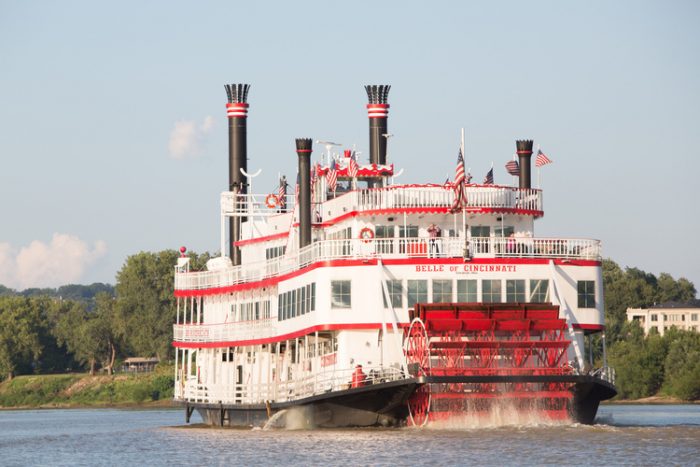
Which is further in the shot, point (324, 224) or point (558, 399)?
point (324, 224)

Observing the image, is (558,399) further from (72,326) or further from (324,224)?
(72,326)

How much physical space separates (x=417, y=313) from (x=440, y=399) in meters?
2.11

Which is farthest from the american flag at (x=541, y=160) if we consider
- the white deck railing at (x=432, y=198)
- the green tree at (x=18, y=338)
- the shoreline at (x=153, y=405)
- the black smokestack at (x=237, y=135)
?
the green tree at (x=18, y=338)

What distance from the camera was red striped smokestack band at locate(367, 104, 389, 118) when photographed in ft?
176

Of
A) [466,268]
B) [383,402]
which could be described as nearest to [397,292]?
[466,268]

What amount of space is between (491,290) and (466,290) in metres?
0.62

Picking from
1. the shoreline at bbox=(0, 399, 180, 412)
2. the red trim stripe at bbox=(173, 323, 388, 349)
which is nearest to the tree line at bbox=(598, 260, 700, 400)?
the shoreline at bbox=(0, 399, 180, 412)

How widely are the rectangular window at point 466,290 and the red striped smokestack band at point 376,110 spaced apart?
1566 cm

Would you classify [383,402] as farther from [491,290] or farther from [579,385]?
[579,385]

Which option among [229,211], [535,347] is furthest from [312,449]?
[229,211]

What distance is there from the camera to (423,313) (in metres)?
37.3

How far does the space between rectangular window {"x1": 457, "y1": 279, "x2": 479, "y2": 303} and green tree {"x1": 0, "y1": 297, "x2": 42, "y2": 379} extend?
70.4 meters

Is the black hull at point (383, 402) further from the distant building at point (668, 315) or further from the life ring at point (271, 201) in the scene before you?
the distant building at point (668, 315)

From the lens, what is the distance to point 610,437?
118 ft
